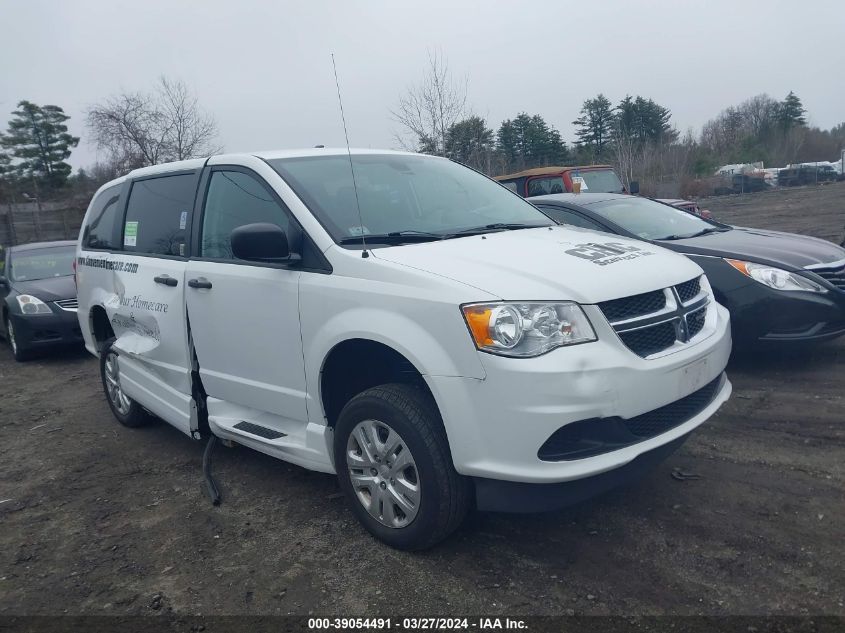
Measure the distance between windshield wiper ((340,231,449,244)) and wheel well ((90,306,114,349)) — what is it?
122 inches

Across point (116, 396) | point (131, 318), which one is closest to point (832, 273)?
point (131, 318)

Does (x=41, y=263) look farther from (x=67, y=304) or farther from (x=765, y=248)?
(x=765, y=248)

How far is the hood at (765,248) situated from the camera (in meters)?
5.61

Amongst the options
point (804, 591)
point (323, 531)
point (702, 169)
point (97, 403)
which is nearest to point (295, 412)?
point (323, 531)

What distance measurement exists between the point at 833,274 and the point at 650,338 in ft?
11.0

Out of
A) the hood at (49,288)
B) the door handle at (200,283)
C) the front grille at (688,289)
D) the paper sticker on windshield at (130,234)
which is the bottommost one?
the front grille at (688,289)

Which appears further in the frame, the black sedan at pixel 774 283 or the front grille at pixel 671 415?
the black sedan at pixel 774 283

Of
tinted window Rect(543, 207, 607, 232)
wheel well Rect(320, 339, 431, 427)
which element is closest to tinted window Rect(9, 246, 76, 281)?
tinted window Rect(543, 207, 607, 232)

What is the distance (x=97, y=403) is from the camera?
6.77m

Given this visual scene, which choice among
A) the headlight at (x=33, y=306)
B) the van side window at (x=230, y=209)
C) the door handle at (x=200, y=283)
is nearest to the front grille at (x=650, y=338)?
the van side window at (x=230, y=209)

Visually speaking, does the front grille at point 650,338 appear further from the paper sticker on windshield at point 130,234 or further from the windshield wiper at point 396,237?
the paper sticker on windshield at point 130,234

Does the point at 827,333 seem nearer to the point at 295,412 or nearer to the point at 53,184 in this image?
the point at 295,412

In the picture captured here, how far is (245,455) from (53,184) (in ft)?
159

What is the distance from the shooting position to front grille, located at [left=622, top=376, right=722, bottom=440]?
9.98ft
